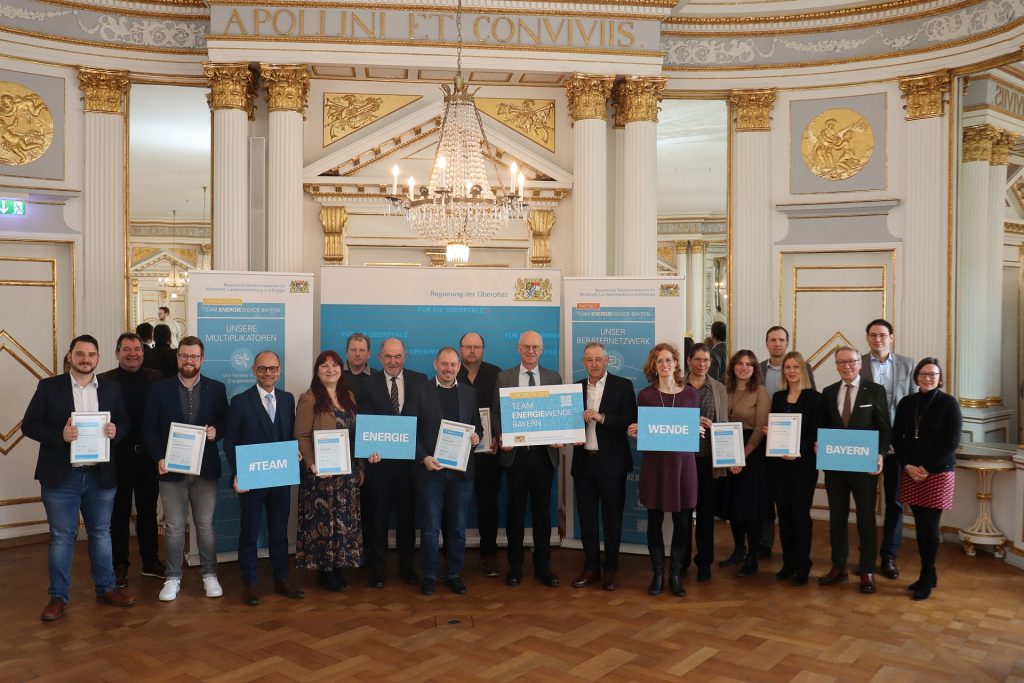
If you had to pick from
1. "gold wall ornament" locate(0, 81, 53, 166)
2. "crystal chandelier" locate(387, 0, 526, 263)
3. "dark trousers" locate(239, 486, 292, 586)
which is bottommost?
"dark trousers" locate(239, 486, 292, 586)

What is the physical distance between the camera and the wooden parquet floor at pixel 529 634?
12.6 ft

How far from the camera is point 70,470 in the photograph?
4.46m

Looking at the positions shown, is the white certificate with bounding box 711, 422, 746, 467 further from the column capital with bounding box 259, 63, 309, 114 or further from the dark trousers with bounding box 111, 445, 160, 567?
the column capital with bounding box 259, 63, 309, 114

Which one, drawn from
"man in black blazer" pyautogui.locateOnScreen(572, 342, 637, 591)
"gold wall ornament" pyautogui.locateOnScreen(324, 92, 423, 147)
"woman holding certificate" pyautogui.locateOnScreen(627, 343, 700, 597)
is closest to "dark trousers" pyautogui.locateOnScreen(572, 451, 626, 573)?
"man in black blazer" pyautogui.locateOnScreen(572, 342, 637, 591)

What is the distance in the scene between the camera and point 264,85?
22.0ft

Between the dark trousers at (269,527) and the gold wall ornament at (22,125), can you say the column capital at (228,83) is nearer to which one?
the gold wall ornament at (22,125)

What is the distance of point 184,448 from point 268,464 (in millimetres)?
451

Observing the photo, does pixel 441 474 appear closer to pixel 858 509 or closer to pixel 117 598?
pixel 117 598

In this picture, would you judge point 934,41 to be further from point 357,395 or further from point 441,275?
point 357,395

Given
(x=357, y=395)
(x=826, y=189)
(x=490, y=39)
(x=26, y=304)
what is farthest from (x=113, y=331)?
(x=826, y=189)

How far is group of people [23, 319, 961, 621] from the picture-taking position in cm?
476

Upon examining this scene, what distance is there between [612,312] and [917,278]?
2.80m

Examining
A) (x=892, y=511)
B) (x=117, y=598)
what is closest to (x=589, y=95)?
(x=892, y=511)

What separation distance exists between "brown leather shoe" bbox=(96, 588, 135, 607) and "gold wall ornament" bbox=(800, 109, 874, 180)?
608 cm
